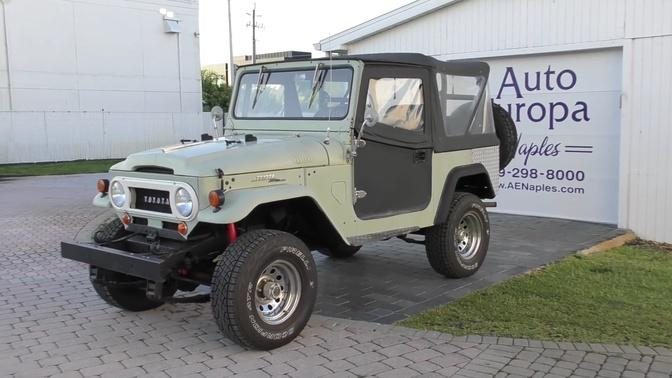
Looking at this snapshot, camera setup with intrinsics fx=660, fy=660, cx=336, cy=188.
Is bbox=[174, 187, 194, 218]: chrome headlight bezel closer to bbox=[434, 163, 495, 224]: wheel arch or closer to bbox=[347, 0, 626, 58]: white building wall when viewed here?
bbox=[434, 163, 495, 224]: wheel arch

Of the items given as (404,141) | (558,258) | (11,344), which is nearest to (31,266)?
(11,344)

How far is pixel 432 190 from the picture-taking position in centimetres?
629

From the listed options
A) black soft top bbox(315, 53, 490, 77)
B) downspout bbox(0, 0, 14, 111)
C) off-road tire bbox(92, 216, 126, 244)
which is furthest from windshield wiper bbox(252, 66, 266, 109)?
downspout bbox(0, 0, 14, 111)

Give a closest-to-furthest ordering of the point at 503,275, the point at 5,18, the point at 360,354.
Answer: the point at 360,354
the point at 503,275
the point at 5,18

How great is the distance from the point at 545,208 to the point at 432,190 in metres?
4.32

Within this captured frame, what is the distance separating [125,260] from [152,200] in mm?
540

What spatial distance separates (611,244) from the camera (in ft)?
26.9

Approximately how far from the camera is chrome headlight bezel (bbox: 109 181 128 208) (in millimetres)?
5195

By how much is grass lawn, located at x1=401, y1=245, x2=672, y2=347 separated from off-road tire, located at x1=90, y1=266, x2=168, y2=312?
2.25 m

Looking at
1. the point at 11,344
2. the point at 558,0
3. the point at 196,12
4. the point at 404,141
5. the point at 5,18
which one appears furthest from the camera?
the point at 196,12

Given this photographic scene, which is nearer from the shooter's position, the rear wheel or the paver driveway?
the paver driveway

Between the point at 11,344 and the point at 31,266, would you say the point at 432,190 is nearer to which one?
the point at 11,344

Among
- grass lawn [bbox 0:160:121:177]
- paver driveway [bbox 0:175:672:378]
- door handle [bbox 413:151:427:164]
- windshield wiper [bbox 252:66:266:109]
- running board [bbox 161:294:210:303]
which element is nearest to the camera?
paver driveway [bbox 0:175:672:378]

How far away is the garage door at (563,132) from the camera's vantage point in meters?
9.20
